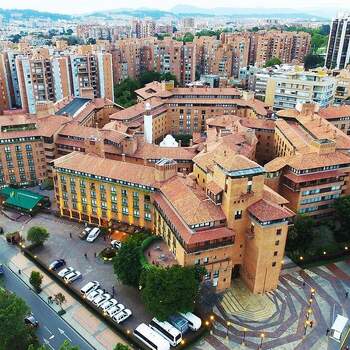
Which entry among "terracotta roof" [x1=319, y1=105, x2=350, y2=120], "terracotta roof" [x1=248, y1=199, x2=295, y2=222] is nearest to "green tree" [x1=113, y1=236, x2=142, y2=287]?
"terracotta roof" [x1=248, y1=199, x2=295, y2=222]

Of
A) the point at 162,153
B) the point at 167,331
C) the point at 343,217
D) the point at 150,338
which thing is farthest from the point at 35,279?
the point at 343,217

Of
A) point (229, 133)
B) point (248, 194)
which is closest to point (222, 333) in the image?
point (248, 194)

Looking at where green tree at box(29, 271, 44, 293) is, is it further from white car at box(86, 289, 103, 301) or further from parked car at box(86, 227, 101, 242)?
parked car at box(86, 227, 101, 242)

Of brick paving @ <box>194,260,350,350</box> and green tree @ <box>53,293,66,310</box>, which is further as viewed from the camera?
green tree @ <box>53,293,66,310</box>

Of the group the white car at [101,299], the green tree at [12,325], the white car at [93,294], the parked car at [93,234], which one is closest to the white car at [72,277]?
the white car at [93,294]

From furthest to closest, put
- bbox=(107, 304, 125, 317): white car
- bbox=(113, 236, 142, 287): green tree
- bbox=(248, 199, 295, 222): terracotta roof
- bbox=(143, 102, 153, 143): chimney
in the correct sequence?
1. bbox=(143, 102, 153, 143): chimney
2. bbox=(113, 236, 142, 287): green tree
3. bbox=(107, 304, 125, 317): white car
4. bbox=(248, 199, 295, 222): terracotta roof

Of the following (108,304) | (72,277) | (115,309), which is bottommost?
(72,277)

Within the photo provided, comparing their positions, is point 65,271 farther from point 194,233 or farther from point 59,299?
point 194,233

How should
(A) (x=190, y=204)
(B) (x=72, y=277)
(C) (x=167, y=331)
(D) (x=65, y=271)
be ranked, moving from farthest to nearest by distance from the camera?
(D) (x=65, y=271) → (B) (x=72, y=277) → (A) (x=190, y=204) → (C) (x=167, y=331)
